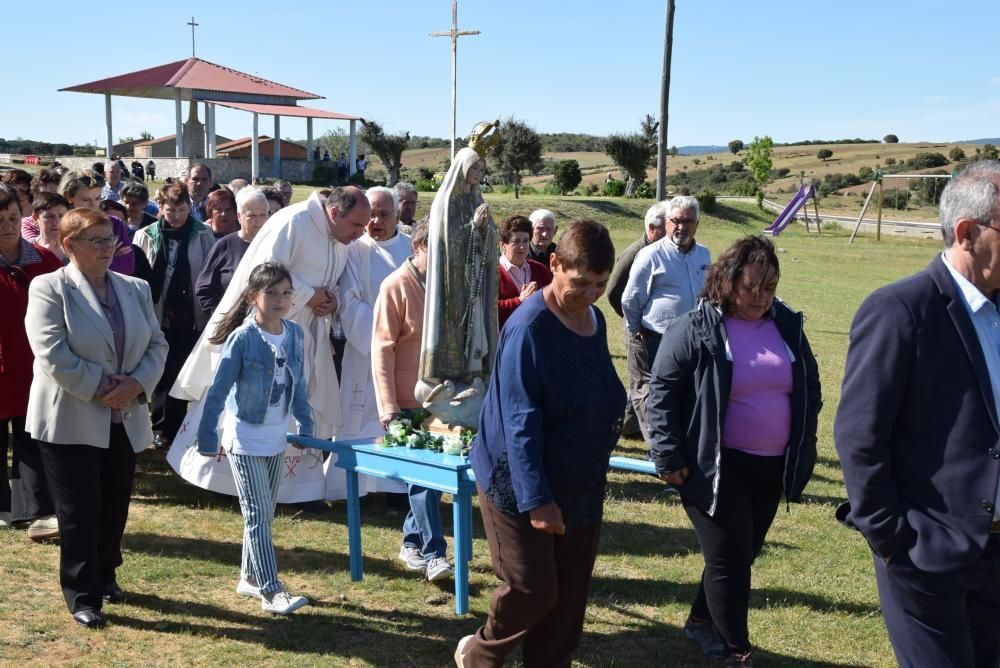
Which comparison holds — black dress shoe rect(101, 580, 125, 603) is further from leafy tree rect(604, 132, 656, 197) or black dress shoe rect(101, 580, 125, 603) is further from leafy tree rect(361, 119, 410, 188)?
leafy tree rect(361, 119, 410, 188)

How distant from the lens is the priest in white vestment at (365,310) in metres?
7.16

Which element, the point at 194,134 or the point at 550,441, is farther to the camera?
the point at 194,134

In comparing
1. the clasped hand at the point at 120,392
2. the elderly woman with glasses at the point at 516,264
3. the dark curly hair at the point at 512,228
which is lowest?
the clasped hand at the point at 120,392

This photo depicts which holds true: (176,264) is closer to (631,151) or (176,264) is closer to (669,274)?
(669,274)

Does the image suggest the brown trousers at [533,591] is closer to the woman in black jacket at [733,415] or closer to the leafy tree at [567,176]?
the woman in black jacket at [733,415]

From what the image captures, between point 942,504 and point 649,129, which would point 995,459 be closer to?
point 942,504

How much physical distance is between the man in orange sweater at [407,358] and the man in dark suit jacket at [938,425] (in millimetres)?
3056

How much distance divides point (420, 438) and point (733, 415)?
1.65 metres

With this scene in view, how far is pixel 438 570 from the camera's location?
19.0 ft

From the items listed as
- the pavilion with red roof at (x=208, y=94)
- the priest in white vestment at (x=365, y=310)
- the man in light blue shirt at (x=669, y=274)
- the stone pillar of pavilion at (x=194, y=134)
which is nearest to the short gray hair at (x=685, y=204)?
the man in light blue shirt at (x=669, y=274)

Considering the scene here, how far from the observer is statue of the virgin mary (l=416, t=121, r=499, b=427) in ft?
17.4

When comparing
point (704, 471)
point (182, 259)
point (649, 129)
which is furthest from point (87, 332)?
point (649, 129)

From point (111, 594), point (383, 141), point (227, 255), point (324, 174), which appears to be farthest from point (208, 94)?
point (111, 594)

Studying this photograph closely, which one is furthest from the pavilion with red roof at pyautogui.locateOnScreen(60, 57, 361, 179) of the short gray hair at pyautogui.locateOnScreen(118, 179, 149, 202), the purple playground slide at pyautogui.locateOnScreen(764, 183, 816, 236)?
the short gray hair at pyautogui.locateOnScreen(118, 179, 149, 202)
